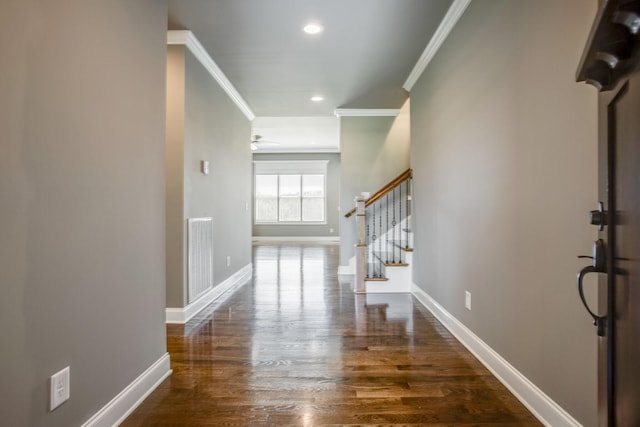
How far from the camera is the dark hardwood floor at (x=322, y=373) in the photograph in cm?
177

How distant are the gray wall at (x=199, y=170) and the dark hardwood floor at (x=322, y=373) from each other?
655 mm

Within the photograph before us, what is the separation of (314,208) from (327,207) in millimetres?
409

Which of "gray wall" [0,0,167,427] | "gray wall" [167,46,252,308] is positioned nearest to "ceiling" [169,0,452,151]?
"gray wall" [167,46,252,308]

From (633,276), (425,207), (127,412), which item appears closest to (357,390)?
(127,412)

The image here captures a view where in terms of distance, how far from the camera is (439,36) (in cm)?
316

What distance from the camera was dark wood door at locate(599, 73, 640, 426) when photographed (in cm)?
71

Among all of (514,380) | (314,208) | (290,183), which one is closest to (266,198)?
(290,183)

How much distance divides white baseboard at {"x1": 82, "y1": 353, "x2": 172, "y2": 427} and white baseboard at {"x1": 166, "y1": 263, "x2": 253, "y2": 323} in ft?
3.36

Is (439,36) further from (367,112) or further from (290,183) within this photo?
(290,183)

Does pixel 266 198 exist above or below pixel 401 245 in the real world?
above

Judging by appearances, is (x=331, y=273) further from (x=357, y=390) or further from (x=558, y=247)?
(x=558, y=247)

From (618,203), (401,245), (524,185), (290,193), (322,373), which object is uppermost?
(290,193)

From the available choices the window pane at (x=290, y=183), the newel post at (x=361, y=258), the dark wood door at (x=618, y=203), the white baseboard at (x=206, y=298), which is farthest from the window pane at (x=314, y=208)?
the dark wood door at (x=618, y=203)

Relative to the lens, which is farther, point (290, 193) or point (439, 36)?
point (290, 193)
